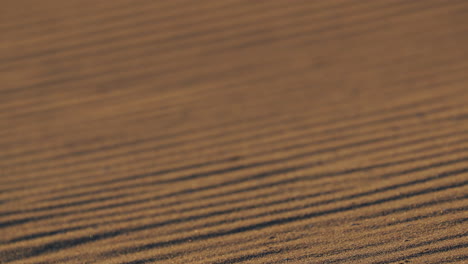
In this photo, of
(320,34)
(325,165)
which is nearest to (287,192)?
(325,165)

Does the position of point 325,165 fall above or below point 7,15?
below

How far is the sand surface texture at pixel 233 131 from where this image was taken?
308cm

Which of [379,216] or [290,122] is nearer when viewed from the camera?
[379,216]

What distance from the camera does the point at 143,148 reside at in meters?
4.03

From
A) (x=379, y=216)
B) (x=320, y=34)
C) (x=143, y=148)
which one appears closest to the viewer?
(x=379, y=216)

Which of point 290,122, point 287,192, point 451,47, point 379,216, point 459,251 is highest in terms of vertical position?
point 451,47

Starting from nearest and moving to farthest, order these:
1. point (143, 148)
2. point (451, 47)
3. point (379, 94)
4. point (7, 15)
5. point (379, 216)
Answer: point (379, 216) → point (143, 148) → point (379, 94) → point (451, 47) → point (7, 15)

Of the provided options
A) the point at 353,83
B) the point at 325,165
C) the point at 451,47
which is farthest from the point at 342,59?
the point at 325,165

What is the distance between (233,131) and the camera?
4.11 m

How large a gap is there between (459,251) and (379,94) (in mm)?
1802

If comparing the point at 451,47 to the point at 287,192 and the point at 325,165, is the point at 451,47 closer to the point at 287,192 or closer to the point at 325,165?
the point at 325,165

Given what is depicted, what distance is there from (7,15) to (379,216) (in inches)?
179

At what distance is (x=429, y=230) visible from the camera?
9.53 ft

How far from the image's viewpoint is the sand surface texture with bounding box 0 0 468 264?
3080 millimetres
